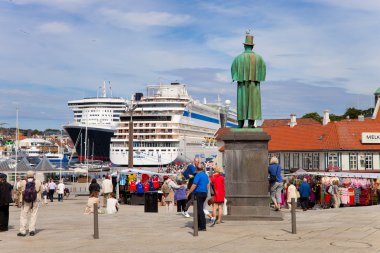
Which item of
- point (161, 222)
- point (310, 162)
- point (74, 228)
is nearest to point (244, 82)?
point (161, 222)

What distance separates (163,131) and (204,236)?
8296 cm

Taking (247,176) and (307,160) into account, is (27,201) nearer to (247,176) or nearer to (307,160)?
(247,176)

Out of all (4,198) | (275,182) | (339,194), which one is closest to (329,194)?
(339,194)

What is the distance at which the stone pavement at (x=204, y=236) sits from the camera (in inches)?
450

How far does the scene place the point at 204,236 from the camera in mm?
13070

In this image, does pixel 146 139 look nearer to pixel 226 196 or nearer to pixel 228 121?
pixel 228 121

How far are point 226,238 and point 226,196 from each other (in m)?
3.62

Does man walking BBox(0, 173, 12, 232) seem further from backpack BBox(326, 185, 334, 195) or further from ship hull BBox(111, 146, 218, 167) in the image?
ship hull BBox(111, 146, 218, 167)

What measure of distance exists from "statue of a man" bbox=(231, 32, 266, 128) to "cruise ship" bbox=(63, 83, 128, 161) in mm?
89208

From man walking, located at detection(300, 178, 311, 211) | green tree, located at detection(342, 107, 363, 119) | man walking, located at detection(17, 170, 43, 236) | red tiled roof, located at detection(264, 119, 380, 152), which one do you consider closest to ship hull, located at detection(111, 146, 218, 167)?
red tiled roof, located at detection(264, 119, 380, 152)

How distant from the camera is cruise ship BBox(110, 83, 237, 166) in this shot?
9450 centimetres

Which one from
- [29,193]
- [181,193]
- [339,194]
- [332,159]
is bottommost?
[339,194]

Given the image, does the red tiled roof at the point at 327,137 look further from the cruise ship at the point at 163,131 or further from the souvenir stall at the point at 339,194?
the souvenir stall at the point at 339,194

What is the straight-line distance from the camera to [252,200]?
1603cm
